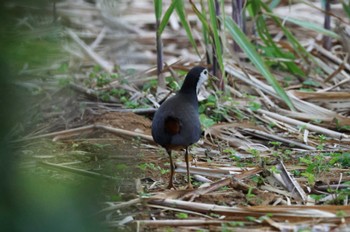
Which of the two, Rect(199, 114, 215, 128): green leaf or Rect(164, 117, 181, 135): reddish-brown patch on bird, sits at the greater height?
Rect(164, 117, 181, 135): reddish-brown patch on bird

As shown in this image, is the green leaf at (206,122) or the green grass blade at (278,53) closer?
the green leaf at (206,122)

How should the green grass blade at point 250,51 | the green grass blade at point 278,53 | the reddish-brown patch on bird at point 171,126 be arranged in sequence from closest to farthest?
the reddish-brown patch on bird at point 171,126 → the green grass blade at point 250,51 → the green grass blade at point 278,53

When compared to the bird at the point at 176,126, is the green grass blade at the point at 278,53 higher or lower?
lower

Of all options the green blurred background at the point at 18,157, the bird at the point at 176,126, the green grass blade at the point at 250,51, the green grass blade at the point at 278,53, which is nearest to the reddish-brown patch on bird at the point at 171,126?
the bird at the point at 176,126

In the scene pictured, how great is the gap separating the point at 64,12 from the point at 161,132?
2.60 metres

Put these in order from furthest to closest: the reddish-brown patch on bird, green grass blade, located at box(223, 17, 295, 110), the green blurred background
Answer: green grass blade, located at box(223, 17, 295, 110) < the reddish-brown patch on bird < the green blurred background

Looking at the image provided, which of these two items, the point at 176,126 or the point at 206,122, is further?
the point at 206,122

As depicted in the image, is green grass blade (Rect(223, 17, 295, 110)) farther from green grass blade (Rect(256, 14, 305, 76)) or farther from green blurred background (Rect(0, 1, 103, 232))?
green blurred background (Rect(0, 1, 103, 232))

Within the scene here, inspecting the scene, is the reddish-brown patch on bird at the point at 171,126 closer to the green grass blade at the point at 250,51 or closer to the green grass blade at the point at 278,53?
the green grass blade at the point at 250,51

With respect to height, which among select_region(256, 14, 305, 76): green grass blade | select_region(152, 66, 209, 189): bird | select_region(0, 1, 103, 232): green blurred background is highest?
select_region(0, 1, 103, 232): green blurred background

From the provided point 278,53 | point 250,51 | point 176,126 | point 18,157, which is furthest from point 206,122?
point 18,157

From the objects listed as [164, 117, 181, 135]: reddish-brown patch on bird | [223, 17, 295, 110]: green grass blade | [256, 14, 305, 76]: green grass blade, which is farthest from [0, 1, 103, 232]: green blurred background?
[256, 14, 305, 76]: green grass blade

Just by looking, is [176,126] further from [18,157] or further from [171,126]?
[18,157]

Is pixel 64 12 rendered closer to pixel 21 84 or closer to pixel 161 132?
pixel 21 84
